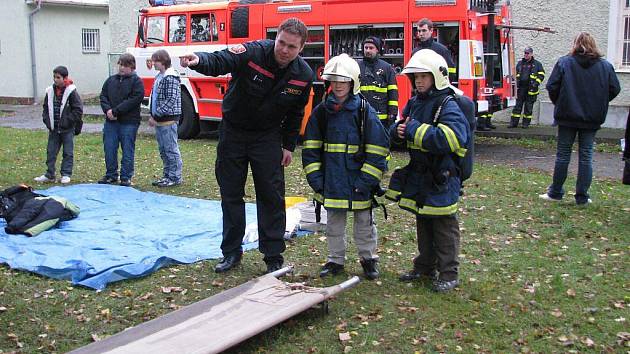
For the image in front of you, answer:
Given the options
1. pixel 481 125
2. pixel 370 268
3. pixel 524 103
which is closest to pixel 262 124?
pixel 370 268

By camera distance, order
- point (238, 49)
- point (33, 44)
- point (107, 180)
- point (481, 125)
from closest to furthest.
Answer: point (238, 49) < point (107, 180) < point (481, 125) < point (33, 44)

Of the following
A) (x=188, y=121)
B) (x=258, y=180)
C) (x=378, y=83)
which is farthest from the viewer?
(x=188, y=121)

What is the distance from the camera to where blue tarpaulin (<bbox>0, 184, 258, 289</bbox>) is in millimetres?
5957

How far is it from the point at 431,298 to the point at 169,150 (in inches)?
224

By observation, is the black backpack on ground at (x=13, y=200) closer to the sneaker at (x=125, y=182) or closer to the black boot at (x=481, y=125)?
the sneaker at (x=125, y=182)

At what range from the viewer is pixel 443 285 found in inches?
217

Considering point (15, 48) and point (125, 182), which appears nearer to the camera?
point (125, 182)

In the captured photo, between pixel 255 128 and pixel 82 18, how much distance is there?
24.9 metres

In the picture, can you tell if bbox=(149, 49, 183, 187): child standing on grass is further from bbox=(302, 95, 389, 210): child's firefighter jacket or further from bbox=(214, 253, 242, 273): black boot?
bbox=(302, 95, 389, 210): child's firefighter jacket

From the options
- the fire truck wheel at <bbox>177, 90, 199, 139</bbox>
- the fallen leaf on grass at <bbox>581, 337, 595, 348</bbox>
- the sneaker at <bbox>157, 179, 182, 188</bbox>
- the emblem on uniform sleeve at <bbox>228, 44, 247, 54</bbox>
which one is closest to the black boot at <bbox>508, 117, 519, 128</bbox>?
the fire truck wheel at <bbox>177, 90, 199, 139</bbox>

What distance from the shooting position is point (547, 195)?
902cm

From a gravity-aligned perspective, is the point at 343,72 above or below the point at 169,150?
above

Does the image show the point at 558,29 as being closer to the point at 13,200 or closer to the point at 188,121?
the point at 188,121

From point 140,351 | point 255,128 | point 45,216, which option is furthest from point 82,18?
point 140,351
